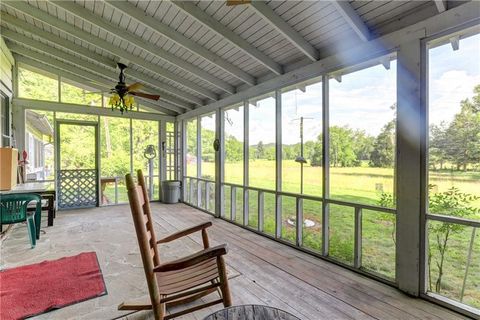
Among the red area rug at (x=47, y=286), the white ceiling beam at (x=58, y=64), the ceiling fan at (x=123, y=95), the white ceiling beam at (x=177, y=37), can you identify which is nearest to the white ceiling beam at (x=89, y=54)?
the white ceiling beam at (x=58, y=64)

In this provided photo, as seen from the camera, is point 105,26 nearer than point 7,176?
Yes

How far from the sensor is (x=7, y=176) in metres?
4.09

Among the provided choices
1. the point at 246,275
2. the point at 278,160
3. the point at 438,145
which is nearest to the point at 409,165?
the point at 438,145

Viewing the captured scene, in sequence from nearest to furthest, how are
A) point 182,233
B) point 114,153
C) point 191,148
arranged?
point 182,233
point 114,153
point 191,148

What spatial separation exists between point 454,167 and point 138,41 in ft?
14.9

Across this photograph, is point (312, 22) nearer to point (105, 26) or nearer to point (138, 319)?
point (105, 26)

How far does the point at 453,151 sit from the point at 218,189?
425 cm

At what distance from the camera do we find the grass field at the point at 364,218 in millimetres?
2340

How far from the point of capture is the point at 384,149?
2910mm

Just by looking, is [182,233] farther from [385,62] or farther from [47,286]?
[385,62]

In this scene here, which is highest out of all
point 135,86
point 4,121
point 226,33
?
point 226,33

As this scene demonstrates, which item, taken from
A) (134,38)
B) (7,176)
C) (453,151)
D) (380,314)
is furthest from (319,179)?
(7,176)

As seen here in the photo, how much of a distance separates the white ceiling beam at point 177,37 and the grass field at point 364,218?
5.46ft

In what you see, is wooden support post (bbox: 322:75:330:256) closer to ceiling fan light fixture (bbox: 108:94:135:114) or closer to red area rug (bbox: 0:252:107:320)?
red area rug (bbox: 0:252:107:320)
